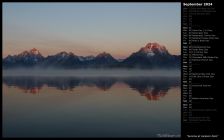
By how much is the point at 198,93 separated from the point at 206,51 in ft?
1.62

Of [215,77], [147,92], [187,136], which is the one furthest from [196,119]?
[147,92]

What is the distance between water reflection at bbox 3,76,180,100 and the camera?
198 inches

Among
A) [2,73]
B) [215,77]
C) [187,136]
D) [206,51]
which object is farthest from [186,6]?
[2,73]

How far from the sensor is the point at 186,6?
4.55m

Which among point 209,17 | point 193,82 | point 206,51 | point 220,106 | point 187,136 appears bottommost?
point 187,136

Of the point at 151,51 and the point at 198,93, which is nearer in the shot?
the point at 198,93

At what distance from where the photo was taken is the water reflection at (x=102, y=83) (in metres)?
5.03

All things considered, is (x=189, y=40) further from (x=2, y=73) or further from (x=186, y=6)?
(x=2, y=73)

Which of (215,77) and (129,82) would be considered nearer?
(215,77)

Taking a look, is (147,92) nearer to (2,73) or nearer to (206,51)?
(206,51)

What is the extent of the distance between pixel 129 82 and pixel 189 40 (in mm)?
1056

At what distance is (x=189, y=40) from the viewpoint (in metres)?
4.48

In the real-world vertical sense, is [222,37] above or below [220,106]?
above

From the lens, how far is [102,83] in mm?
5062
